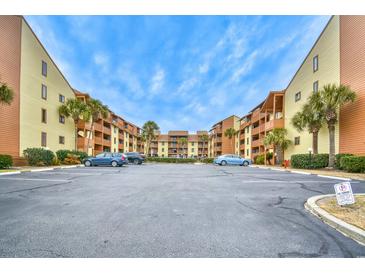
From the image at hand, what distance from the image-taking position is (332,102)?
51.4ft

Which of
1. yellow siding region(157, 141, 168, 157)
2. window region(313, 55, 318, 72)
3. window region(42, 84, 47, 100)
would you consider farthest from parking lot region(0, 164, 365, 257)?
yellow siding region(157, 141, 168, 157)

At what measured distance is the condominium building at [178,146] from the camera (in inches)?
3164

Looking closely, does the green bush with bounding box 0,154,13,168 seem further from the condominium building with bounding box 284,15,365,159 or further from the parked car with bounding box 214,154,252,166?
the condominium building with bounding box 284,15,365,159

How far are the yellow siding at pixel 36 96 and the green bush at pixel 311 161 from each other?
26868 millimetres

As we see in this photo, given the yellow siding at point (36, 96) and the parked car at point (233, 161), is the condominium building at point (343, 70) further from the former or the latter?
the yellow siding at point (36, 96)

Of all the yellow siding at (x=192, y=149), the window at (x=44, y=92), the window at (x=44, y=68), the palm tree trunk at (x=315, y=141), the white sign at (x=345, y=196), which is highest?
the window at (x=44, y=68)

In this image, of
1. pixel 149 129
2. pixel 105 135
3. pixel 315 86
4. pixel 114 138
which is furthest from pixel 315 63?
pixel 114 138

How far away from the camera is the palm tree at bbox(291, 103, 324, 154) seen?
56.1ft

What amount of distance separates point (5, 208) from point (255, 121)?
39801mm

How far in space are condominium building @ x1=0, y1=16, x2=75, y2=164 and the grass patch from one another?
22.1 meters

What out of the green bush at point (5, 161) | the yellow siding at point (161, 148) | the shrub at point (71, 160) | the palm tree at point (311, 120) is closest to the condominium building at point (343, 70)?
the palm tree at point (311, 120)

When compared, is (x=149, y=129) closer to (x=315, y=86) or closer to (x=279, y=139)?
(x=279, y=139)
